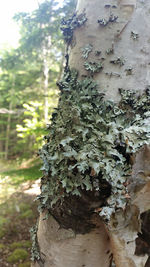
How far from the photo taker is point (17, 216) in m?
3.63

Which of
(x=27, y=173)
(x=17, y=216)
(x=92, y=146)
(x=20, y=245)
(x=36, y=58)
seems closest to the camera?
(x=92, y=146)

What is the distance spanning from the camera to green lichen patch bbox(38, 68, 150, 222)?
723 millimetres

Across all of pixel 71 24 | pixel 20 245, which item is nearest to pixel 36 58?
pixel 20 245

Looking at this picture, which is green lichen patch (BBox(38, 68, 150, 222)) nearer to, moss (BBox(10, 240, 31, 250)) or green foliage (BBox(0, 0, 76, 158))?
green foliage (BBox(0, 0, 76, 158))

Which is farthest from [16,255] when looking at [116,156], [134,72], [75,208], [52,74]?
[52,74]

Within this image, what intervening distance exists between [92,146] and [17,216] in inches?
135

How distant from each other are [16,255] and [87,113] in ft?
8.41

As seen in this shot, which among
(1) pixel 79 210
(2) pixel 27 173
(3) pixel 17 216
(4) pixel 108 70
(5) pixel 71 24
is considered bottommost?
(3) pixel 17 216

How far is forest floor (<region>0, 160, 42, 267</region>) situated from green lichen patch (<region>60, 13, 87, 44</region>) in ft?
8.55

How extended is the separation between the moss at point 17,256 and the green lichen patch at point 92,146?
2192 mm

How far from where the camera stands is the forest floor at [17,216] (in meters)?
2.60

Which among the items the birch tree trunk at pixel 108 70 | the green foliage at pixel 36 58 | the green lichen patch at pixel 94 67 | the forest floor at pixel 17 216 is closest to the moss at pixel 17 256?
the forest floor at pixel 17 216

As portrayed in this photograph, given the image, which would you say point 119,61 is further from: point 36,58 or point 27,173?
point 36,58

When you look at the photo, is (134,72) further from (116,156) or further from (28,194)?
(28,194)
